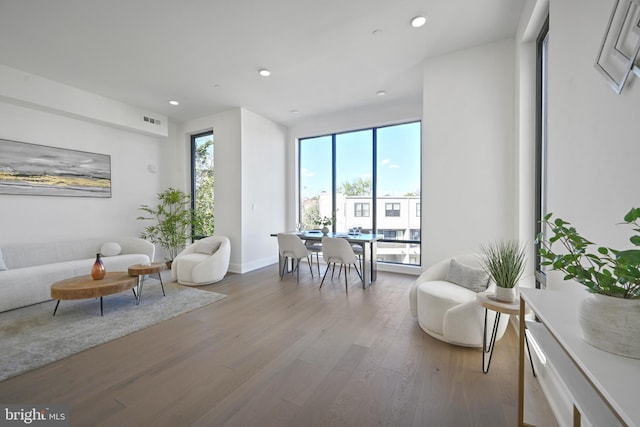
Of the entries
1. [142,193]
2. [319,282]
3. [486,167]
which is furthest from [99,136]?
[486,167]

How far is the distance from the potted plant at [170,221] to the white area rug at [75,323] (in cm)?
184

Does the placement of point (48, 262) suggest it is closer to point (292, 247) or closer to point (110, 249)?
point (110, 249)

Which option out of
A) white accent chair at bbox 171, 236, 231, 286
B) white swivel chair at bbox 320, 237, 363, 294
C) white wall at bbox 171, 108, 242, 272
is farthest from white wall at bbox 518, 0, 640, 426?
white wall at bbox 171, 108, 242, 272

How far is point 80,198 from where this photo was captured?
4359 millimetres

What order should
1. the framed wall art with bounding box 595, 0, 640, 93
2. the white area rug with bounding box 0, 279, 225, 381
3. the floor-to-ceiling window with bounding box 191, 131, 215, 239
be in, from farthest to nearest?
1. the floor-to-ceiling window with bounding box 191, 131, 215, 239
2. the white area rug with bounding box 0, 279, 225, 381
3. the framed wall art with bounding box 595, 0, 640, 93

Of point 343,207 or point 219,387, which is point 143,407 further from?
point 343,207

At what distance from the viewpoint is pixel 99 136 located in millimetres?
4598

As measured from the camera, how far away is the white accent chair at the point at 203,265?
3917 millimetres

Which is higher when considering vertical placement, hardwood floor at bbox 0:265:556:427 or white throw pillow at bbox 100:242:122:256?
white throw pillow at bbox 100:242:122:256

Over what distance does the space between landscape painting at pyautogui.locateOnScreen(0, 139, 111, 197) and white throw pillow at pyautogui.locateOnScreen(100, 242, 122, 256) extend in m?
1.05

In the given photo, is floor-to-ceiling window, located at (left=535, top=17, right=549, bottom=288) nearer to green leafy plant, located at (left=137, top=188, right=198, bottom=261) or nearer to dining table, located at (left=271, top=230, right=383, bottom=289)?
dining table, located at (left=271, top=230, right=383, bottom=289)

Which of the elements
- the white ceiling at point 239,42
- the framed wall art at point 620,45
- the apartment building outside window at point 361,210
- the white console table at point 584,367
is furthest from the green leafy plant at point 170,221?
the framed wall art at point 620,45

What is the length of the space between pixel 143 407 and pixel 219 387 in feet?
1.43

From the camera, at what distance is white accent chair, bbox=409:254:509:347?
2123 millimetres
